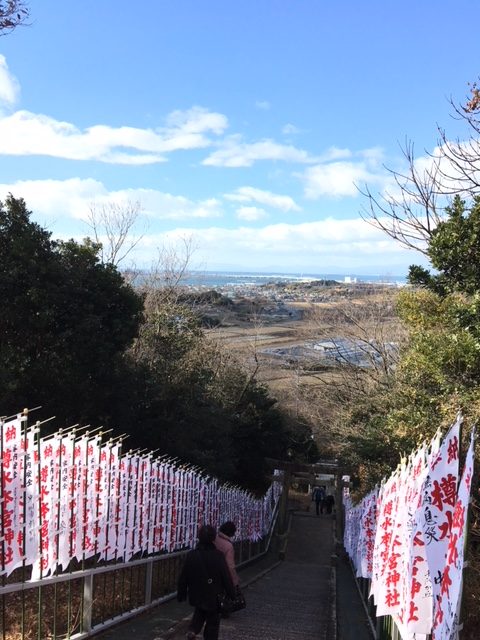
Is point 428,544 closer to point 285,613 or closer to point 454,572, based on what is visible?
point 454,572

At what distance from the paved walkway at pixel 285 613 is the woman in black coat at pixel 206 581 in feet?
3.05

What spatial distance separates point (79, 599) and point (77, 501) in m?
2.03

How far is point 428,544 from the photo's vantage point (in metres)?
4.10

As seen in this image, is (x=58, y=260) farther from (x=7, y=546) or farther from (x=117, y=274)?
(x=7, y=546)

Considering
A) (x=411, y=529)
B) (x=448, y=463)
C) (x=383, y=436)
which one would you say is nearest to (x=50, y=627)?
(x=411, y=529)

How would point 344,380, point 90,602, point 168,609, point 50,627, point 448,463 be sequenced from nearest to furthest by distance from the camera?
point 448,463
point 90,602
point 50,627
point 168,609
point 344,380

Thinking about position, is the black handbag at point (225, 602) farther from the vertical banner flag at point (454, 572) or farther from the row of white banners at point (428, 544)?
the vertical banner flag at point (454, 572)

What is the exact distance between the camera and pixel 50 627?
20.6 feet

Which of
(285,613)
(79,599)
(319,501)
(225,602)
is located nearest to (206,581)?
(225,602)

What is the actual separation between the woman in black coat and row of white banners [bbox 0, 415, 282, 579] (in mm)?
1254

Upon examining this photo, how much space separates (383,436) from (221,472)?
695 centimetres

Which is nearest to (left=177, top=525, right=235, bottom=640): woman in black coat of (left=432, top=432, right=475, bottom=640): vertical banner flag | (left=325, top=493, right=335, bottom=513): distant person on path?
(left=432, top=432, right=475, bottom=640): vertical banner flag

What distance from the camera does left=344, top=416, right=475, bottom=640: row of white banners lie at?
11.7 feet

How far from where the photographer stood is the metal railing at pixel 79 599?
5303mm
